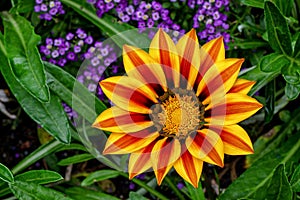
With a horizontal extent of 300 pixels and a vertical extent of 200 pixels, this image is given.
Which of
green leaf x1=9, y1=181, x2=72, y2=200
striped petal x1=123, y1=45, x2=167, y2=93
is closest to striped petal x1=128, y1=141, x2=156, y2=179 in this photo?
striped petal x1=123, y1=45, x2=167, y2=93

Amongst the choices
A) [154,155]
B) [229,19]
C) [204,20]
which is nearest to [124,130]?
[154,155]

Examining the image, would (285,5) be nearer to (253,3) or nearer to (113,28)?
(253,3)

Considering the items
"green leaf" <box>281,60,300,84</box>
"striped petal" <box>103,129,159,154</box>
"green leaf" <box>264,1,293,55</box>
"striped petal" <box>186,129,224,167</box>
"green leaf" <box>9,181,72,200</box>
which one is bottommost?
"green leaf" <box>9,181,72,200</box>

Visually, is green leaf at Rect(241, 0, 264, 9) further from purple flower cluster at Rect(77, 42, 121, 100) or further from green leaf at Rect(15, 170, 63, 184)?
green leaf at Rect(15, 170, 63, 184)

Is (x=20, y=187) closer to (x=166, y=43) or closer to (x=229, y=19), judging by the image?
(x=166, y=43)

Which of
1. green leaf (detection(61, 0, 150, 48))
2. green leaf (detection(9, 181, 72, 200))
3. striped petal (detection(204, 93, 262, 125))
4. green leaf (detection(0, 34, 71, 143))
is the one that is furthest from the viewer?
green leaf (detection(61, 0, 150, 48))

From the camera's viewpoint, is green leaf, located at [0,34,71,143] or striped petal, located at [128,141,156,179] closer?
striped petal, located at [128,141,156,179]

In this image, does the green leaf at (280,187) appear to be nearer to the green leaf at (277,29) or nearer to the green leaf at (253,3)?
the green leaf at (277,29)
